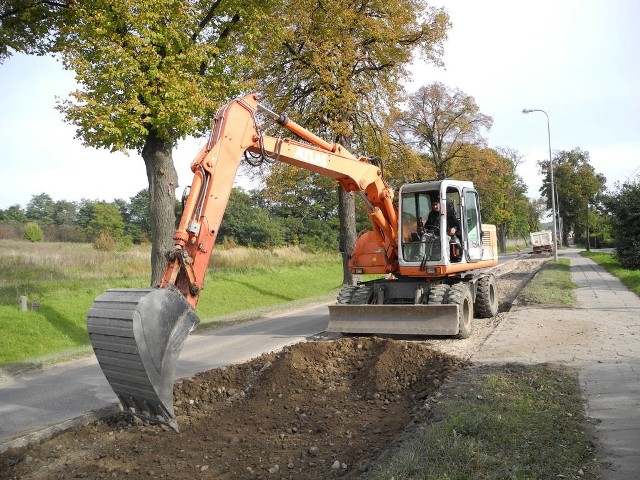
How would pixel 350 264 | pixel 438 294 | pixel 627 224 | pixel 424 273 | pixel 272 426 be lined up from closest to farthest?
pixel 272 426, pixel 438 294, pixel 424 273, pixel 350 264, pixel 627 224

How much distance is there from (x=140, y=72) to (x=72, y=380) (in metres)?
6.71

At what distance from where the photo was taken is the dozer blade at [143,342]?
5.50 m

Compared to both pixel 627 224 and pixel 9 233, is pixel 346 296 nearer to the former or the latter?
pixel 627 224

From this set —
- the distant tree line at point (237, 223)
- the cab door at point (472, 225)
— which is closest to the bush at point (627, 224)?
the cab door at point (472, 225)

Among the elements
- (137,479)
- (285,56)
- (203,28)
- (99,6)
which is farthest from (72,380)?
(285,56)

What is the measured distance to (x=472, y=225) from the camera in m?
11.7

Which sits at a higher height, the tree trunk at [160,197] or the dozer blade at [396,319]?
the tree trunk at [160,197]

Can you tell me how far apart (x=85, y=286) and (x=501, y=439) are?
16675 mm

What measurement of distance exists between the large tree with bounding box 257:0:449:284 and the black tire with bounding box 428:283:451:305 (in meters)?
8.73

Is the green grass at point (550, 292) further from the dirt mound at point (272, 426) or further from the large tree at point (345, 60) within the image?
the dirt mound at point (272, 426)

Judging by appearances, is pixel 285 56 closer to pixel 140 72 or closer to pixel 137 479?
pixel 140 72

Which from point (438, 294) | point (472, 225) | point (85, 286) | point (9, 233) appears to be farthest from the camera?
point (9, 233)

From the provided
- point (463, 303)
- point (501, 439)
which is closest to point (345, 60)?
point (463, 303)

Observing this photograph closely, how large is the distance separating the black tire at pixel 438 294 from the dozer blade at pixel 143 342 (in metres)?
5.61
